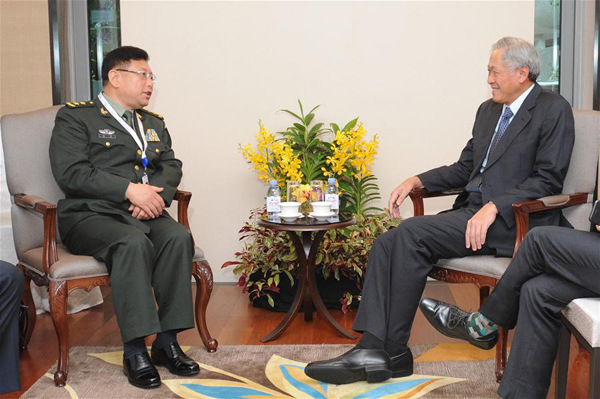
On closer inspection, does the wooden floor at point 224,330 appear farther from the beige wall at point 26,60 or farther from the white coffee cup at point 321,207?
the beige wall at point 26,60

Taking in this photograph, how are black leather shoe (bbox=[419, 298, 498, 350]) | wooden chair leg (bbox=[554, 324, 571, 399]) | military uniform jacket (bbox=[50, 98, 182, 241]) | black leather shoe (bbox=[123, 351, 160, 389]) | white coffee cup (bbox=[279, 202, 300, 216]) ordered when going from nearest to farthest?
wooden chair leg (bbox=[554, 324, 571, 399])
black leather shoe (bbox=[419, 298, 498, 350])
black leather shoe (bbox=[123, 351, 160, 389])
military uniform jacket (bbox=[50, 98, 182, 241])
white coffee cup (bbox=[279, 202, 300, 216])

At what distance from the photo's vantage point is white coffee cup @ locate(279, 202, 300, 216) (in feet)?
11.2

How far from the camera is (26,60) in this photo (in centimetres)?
439

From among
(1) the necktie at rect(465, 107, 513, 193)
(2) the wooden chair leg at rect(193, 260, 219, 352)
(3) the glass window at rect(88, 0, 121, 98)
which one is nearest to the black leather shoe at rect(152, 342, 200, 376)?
(2) the wooden chair leg at rect(193, 260, 219, 352)

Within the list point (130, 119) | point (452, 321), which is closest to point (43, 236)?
point (130, 119)

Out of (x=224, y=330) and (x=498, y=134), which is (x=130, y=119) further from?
(x=498, y=134)

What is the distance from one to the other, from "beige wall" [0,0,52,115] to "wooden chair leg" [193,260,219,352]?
1.75m

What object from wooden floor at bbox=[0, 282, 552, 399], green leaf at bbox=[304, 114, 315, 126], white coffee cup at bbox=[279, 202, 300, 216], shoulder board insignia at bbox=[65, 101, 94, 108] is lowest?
wooden floor at bbox=[0, 282, 552, 399]

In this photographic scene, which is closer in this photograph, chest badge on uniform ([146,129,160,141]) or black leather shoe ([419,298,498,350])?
black leather shoe ([419,298,498,350])

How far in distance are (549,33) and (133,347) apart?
10.3 feet

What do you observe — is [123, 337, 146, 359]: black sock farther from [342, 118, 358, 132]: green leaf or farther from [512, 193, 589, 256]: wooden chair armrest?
[342, 118, 358, 132]: green leaf

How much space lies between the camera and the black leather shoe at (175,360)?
9.77ft

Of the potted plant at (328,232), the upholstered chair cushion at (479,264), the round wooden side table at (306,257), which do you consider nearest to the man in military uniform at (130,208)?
the round wooden side table at (306,257)

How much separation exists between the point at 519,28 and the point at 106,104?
250cm
